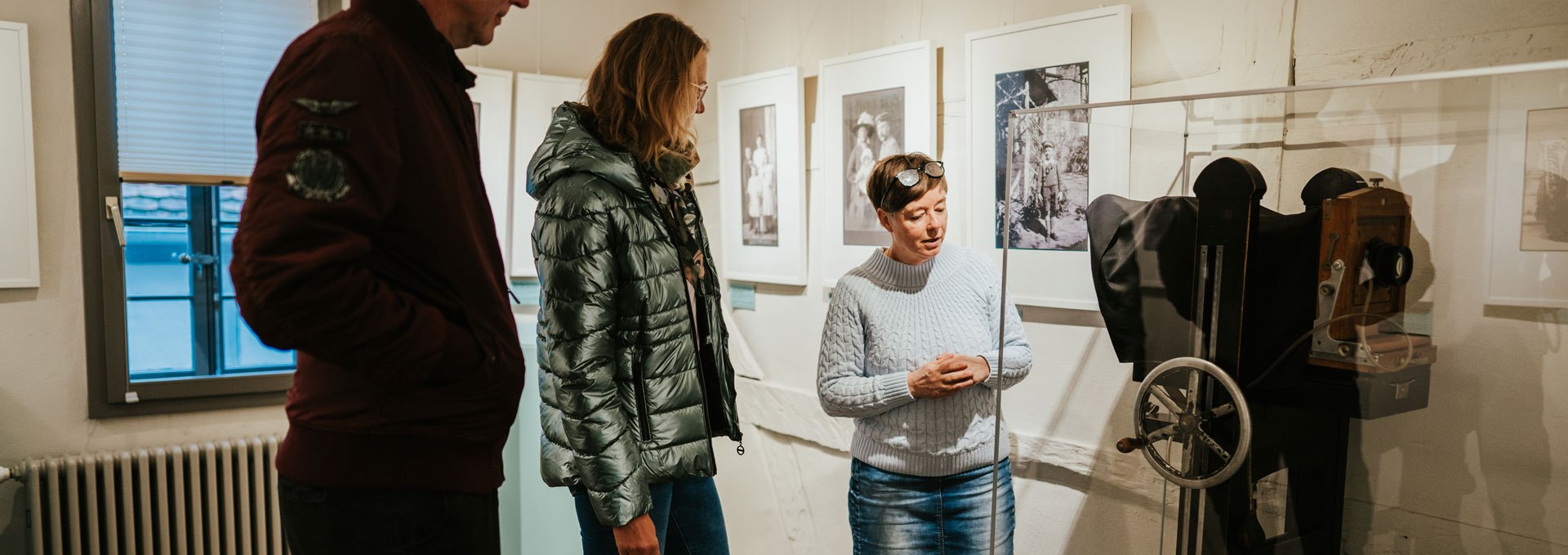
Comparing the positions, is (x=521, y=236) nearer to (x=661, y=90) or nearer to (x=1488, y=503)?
(x=661, y=90)

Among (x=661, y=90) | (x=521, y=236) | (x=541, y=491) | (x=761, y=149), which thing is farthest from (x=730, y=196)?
(x=661, y=90)

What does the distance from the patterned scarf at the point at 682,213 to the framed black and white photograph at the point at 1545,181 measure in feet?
4.05

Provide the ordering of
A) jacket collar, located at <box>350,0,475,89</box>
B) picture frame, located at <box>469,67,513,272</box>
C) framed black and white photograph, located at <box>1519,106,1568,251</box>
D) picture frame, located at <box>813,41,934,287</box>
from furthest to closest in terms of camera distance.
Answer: picture frame, located at <box>469,67,513,272</box> < picture frame, located at <box>813,41,934,287</box> < framed black and white photograph, located at <box>1519,106,1568,251</box> < jacket collar, located at <box>350,0,475,89</box>

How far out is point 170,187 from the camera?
10.7ft

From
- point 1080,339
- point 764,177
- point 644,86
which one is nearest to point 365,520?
point 644,86

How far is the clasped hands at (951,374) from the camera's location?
2.06 meters

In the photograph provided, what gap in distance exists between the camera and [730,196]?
3.68 m

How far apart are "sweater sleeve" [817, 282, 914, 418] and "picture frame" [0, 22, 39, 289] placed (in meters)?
2.58

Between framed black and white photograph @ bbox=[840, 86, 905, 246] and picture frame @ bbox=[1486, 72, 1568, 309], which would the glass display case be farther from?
framed black and white photograph @ bbox=[840, 86, 905, 246]

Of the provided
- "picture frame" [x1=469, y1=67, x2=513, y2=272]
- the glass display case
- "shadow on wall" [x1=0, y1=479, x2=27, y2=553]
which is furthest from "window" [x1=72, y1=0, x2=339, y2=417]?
the glass display case

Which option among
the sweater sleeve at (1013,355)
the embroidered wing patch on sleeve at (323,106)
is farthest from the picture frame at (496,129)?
the embroidered wing patch on sleeve at (323,106)

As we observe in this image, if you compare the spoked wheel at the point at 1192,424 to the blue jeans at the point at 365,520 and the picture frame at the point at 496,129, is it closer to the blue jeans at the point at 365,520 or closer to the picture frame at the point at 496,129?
the blue jeans at the point at 365,520

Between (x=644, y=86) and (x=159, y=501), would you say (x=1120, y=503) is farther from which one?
(x=159, y=501)

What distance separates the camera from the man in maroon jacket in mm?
878
